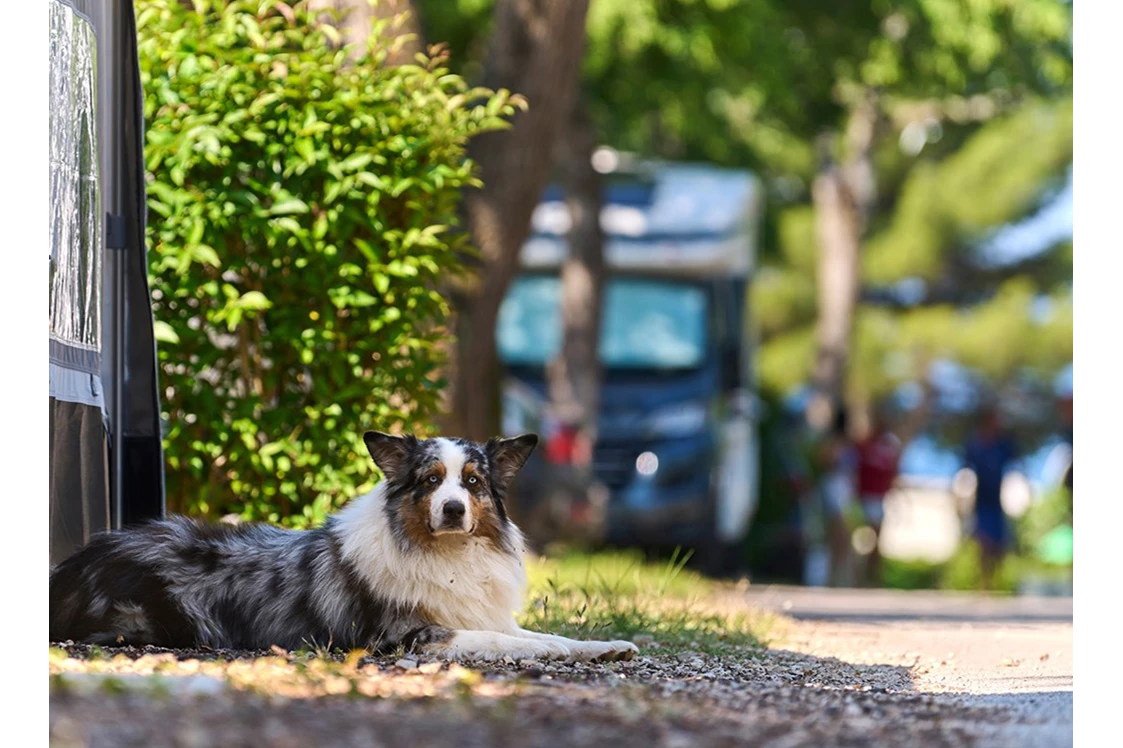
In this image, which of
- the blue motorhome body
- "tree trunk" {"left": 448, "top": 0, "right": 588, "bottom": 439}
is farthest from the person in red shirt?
"tree trunk" {"left": 448, "top": 0, "right": 588, "bottom": 439}

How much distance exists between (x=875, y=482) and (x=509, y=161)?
11.1m

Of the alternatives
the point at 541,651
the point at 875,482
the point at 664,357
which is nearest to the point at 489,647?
the point at 541,651

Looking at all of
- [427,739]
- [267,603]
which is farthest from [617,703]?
[267,603]

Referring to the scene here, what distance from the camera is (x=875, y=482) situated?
23.0 m

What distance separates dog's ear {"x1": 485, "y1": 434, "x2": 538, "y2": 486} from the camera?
287 inches

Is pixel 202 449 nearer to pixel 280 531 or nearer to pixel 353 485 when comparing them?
pixel 353 485

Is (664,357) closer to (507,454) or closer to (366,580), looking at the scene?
(507,454)

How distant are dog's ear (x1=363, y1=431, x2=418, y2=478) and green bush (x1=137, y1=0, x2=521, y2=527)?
6.36ft

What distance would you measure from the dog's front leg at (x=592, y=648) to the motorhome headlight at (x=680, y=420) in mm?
13174

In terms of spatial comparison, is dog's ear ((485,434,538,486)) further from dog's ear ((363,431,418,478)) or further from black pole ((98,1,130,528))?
black pole ((98,1,130,528))

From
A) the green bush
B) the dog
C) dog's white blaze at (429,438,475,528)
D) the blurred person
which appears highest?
the green bush

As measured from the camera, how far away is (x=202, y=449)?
30.3ft
